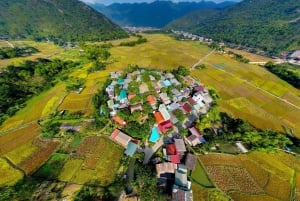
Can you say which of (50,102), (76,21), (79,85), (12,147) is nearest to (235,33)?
(76,21)

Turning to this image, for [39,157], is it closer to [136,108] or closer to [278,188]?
[136,108]

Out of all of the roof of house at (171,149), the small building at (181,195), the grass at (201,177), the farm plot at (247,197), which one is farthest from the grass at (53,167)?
the farm plot at (247,197)

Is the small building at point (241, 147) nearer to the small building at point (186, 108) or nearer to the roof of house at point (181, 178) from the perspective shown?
the small building at point (186, 108)

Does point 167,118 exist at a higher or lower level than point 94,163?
higher

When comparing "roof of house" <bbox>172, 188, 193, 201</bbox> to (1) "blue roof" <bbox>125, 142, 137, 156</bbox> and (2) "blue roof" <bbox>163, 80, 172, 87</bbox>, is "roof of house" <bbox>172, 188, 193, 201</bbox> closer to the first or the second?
(1) "blue roof" <bbox>125, 142, 137, 156</bbox>

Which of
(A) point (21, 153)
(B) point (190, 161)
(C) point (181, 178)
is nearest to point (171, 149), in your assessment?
(B) point (190, 161)

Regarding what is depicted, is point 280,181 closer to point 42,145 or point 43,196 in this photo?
point 43,196

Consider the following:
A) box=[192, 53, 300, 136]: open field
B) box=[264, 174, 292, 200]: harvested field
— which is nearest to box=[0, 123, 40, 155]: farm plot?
box=[264, 174, 292, 200]: harvested field
